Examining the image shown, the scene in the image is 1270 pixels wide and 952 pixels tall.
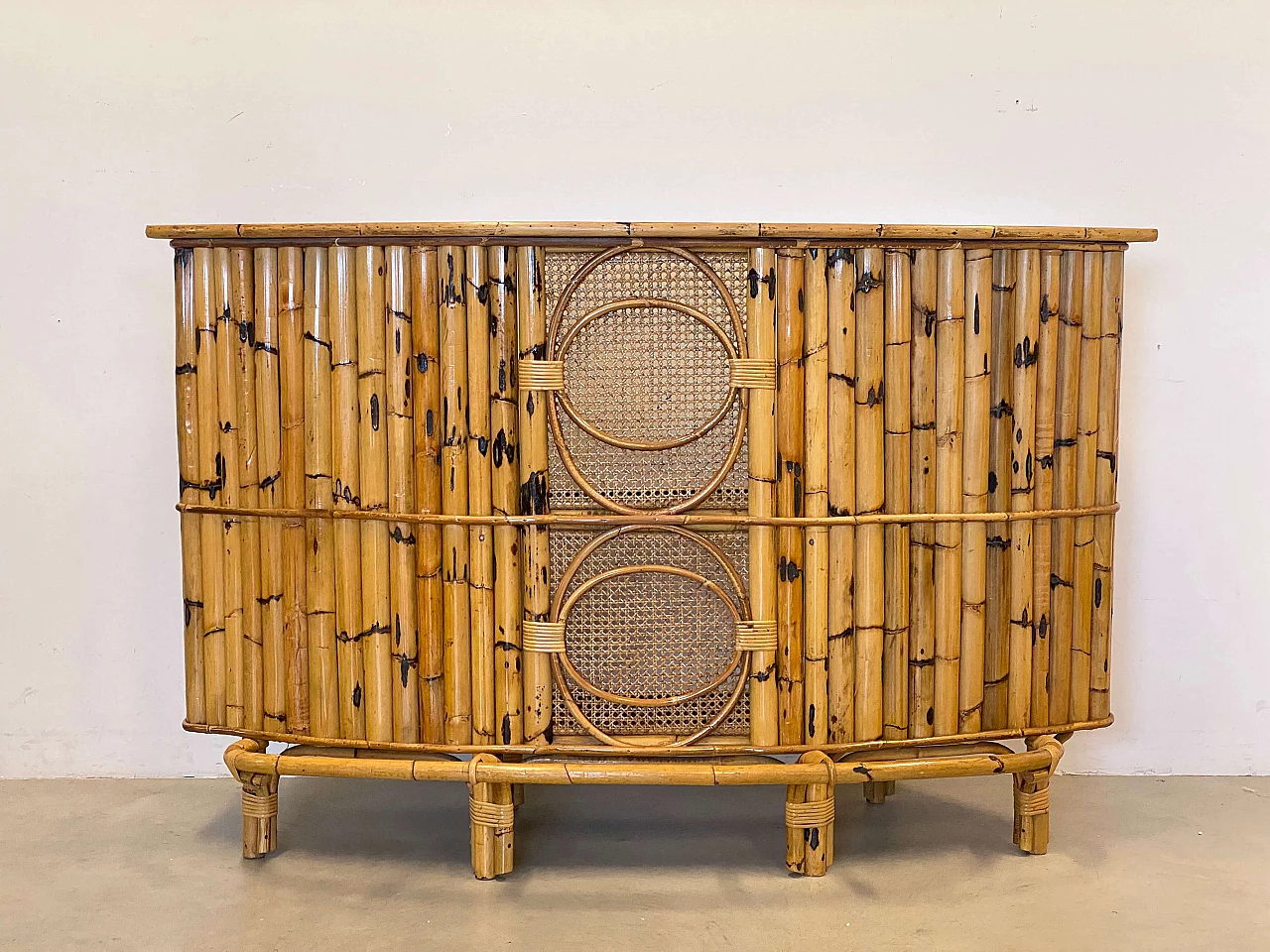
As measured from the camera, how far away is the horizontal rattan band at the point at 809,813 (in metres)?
2.56

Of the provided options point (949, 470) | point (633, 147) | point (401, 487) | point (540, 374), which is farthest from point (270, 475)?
point (949, 470)

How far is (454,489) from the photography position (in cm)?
251

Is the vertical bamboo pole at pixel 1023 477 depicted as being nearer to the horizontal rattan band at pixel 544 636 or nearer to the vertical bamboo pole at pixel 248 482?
the horizontal rattan band at pixel 544 636

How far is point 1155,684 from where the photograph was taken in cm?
331

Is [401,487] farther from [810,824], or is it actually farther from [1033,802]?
[1033,802]

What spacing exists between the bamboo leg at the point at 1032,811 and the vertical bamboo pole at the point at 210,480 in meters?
2.11

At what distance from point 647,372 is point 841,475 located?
55cm

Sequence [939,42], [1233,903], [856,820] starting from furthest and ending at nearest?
1. [939,42]
2. [856,820]
3. [1233,903]

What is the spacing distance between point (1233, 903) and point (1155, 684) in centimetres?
96

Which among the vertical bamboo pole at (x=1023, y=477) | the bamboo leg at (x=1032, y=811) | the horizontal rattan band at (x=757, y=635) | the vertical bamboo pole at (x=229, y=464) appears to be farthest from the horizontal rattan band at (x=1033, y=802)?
the vertical bamboo pole at (x=229, y=464)

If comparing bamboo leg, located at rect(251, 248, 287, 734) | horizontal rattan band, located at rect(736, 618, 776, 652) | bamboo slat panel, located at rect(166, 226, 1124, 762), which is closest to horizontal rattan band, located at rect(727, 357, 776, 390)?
bamboo slat panel, located at rect(166, 226, 1124, 762)

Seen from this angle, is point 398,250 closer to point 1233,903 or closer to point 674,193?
point 674,193

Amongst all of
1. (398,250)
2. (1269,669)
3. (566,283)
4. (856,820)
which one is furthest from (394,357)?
(1269,669)

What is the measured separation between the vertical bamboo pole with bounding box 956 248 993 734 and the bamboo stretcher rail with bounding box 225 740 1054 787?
13cm
